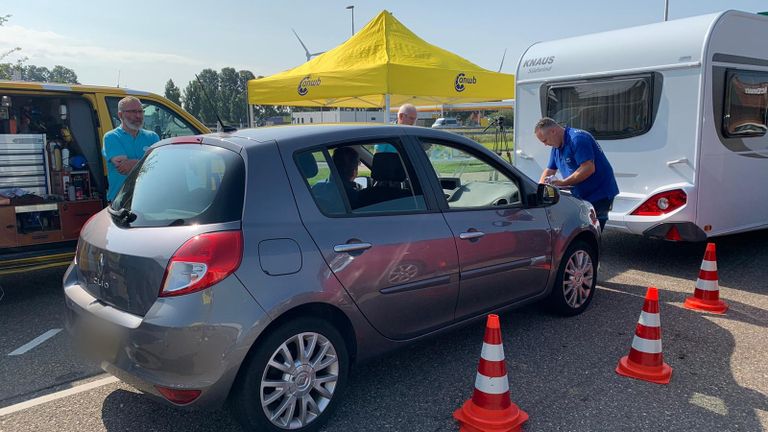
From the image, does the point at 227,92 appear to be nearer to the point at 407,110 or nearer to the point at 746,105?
the point at 407,110

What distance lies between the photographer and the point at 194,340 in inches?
95.0

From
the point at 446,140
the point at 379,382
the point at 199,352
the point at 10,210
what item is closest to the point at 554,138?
the point at 446,140

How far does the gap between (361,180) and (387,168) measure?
190mm

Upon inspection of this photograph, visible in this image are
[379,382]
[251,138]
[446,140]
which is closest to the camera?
[251,138]

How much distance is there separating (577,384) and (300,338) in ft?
5.94

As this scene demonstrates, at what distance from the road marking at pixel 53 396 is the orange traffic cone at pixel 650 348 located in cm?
333

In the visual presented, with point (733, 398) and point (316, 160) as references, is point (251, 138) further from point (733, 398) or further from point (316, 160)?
point (733, 398)

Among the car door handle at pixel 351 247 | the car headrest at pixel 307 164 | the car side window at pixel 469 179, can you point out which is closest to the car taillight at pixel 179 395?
the car door handle at pixel 351 247

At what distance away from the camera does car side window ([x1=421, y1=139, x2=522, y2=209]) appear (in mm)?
3740

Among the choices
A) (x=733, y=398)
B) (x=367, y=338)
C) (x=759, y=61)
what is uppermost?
(x=759, y=61)

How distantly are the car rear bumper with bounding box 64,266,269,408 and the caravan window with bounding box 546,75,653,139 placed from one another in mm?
5239

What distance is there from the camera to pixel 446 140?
373 centimetres

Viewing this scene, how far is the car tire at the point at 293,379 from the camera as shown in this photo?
2.58 metres

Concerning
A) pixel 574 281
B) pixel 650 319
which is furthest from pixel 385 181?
pixel 574 281
